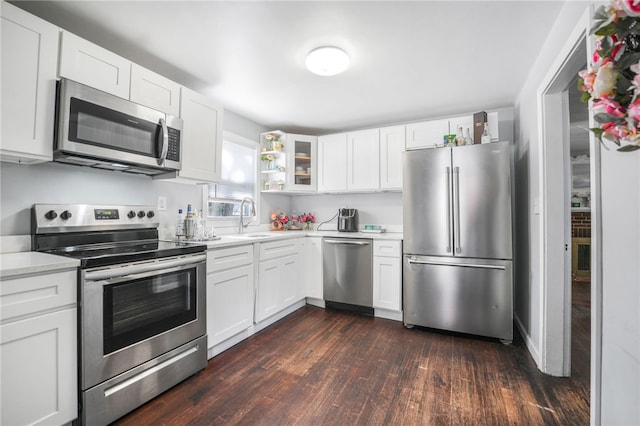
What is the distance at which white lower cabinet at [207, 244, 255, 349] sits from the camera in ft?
7.30

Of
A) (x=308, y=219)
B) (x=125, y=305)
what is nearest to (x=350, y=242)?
(x=308, y=219)

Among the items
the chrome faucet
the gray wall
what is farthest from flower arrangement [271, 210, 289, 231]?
the gray wall

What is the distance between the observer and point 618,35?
0.72 m

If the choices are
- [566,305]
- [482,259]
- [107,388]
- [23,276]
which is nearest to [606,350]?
[566,305]

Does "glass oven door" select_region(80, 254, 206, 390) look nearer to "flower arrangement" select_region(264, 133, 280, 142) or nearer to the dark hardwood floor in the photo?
the dark hardwood floor

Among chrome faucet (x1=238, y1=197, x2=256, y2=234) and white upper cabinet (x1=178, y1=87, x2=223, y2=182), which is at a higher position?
white upper cabinet (x1=178, y1=87, x2=223, y2=182)

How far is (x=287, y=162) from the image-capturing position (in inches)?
149

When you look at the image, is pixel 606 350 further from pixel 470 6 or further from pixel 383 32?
pixel 383 32

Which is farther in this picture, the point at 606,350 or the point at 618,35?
the point at 606,350

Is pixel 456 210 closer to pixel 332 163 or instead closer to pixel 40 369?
pixel 332 163

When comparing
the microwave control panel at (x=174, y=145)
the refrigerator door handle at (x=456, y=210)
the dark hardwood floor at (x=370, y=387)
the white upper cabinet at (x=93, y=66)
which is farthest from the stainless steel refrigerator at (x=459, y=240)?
the white upper cabinet at (x=93, y=66)

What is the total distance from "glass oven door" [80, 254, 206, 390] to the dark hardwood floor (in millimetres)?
332

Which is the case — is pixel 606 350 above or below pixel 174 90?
below

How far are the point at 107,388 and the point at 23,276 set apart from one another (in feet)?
2.40
